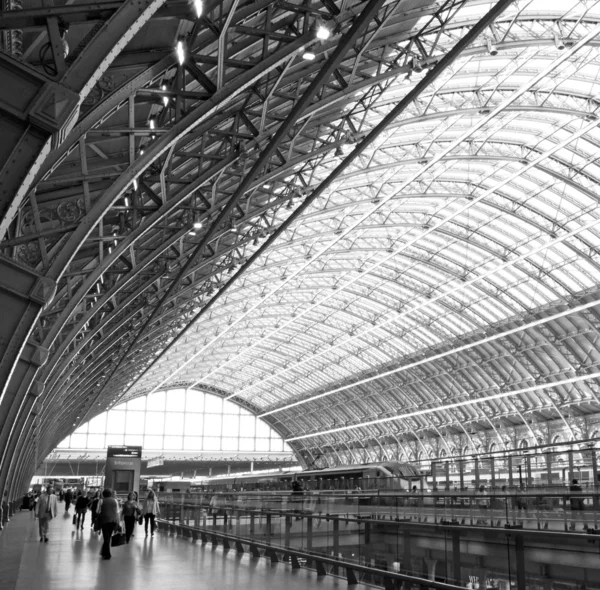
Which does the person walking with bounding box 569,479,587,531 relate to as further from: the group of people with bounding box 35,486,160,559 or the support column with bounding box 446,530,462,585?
the group of people with bounding box 35,486,160,559

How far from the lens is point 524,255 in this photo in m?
43.9

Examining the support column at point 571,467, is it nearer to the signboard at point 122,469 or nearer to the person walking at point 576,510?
the person walking at point 576,510

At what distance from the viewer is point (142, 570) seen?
1445cm

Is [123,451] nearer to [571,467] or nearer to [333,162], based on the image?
[333,162]

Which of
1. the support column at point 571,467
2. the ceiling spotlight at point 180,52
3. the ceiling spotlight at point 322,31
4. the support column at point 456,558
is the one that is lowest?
the support column at point 456,558

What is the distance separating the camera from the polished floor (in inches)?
487

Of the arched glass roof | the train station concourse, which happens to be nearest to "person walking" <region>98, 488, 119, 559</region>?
the train station concourse

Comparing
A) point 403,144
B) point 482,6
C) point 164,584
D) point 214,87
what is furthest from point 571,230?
point 164,584

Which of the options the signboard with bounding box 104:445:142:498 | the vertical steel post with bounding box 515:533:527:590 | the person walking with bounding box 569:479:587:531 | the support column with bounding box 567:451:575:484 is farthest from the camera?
the signboard with bounding box 104:445:142:498

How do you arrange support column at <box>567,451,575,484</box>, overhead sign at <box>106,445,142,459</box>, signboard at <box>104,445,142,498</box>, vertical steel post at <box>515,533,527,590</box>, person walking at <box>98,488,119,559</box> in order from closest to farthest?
vertical steel post at <box>515,533,527,590</box> < person walking at <box>98,488,119,559</box> < support column at <box>567,451,575,484</box> < signboard at <box>104,445,142,498</box> < overhead sign at <box>106,445,142,459</box>

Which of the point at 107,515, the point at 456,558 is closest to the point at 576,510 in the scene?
the point at 456,558

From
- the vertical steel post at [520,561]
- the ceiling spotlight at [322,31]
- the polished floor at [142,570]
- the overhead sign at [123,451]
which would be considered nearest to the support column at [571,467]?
the polished floor at [142,570]

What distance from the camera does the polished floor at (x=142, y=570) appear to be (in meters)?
12.4

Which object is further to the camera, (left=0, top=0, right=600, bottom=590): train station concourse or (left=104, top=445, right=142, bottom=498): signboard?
(left=104, top=445, right=142, bottom=498): signboard
